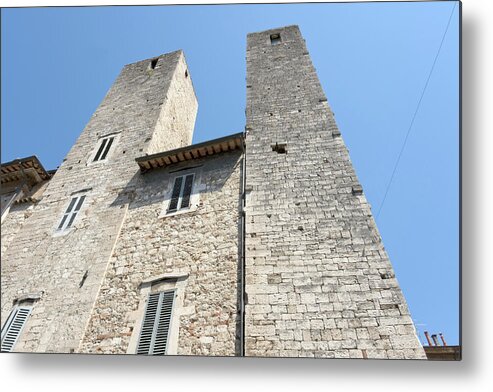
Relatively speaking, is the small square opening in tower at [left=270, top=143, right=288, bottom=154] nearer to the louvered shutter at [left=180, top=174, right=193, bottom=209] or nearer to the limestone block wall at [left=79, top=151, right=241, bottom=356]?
the limestone block wall at [left=79, top=151, right=241, bottom=356]

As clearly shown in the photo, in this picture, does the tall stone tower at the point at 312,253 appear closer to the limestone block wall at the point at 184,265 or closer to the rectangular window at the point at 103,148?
the limestone block wall at the point at 184,265

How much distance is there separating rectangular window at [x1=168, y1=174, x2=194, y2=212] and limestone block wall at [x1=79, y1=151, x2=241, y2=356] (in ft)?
0.39

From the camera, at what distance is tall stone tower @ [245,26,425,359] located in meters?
3.59

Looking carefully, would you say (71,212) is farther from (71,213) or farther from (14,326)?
(14,326)

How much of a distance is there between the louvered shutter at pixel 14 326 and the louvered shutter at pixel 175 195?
2463 millimetres

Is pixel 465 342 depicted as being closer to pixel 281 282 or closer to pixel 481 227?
pixel 481 227

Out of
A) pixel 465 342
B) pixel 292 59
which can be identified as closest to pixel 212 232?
pixel 465 342

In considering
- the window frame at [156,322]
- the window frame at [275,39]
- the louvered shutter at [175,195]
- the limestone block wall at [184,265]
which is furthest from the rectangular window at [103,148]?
the window frame at [275,39]

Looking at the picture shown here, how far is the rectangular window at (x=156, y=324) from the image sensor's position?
4074mm

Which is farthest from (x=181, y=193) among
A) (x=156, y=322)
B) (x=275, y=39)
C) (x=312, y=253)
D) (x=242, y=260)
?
(x=275, y=39)

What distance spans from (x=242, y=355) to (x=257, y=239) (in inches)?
60.6

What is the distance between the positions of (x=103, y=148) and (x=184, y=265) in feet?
15.0

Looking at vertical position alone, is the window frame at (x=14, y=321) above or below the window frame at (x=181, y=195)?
below

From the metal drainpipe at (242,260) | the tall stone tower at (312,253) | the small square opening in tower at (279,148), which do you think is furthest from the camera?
the small square opening in tower at (279,148)
